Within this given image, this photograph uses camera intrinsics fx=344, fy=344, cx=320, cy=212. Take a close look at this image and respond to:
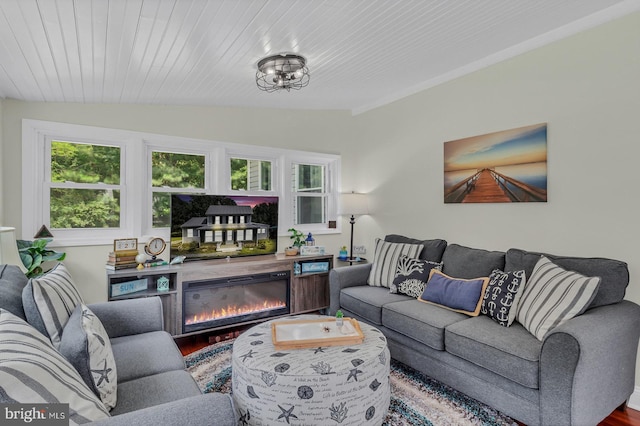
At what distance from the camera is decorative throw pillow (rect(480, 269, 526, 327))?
2326 millimetres

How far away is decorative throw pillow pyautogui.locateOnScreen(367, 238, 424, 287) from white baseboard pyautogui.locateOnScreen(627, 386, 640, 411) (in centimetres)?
175

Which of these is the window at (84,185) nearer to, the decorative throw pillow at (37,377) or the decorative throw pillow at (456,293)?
the decorative throw pillow at (37,377)

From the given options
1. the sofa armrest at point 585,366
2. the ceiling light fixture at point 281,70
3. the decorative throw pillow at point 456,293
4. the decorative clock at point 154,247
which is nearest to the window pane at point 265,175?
the ceiling light fixture at point 281,70

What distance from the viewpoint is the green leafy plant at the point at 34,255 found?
272 centimetres

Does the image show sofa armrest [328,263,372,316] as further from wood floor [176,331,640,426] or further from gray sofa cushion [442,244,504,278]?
wood floor [176,331,640,426]

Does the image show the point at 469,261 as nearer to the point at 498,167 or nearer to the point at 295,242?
the point at 498,167

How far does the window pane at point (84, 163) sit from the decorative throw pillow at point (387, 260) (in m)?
2.71

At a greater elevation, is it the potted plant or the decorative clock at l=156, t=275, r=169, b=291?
the potted plant

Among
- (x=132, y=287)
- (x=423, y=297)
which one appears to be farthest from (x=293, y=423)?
(x=132, y=287)

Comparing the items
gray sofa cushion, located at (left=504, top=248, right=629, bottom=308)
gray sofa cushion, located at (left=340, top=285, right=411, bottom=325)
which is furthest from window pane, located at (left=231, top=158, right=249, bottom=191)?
gray sofa cushion, located at (left=504, top=248, right=629, bottom=308)

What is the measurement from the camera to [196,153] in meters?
3.80

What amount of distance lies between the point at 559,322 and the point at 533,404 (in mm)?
483

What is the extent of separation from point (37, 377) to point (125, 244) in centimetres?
233

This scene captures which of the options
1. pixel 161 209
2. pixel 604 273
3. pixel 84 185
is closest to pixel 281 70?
pixel 161 209
